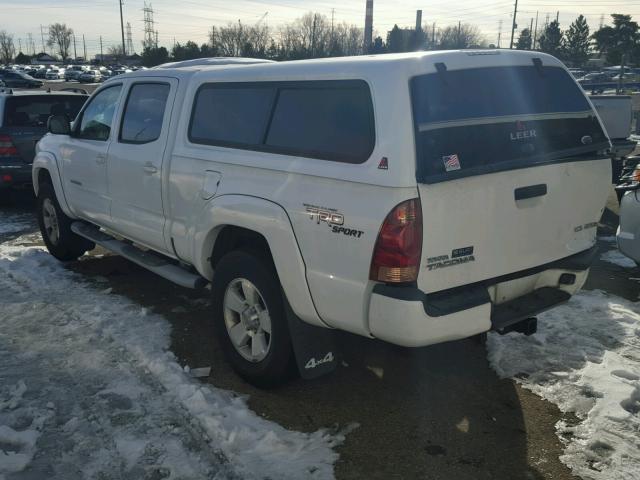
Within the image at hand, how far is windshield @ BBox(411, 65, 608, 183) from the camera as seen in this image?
2.99 meters

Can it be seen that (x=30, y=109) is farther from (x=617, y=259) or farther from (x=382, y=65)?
(x=617, y=259)

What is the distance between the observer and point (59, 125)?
602 cm

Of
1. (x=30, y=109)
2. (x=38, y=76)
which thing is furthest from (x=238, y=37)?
(x=30, y=109)

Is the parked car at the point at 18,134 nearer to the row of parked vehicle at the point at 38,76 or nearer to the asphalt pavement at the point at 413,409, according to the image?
the asphalt pavement at the point at 413,409

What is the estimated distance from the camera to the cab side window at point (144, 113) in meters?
4.80

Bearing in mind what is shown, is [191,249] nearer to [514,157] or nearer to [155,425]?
[155,425]

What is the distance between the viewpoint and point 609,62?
55344 mm

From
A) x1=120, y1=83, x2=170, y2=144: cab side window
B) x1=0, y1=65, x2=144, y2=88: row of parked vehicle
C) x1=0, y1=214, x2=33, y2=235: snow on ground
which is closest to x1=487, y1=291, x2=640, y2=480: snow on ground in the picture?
x1=120, y1=83, x2=170, y2=144: cab side window

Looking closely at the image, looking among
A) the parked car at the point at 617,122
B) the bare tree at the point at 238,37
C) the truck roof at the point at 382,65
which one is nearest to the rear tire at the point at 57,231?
the truck roof at the point at 382,65

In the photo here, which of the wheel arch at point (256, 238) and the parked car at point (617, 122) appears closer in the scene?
the wheel arch at point (256, 238)

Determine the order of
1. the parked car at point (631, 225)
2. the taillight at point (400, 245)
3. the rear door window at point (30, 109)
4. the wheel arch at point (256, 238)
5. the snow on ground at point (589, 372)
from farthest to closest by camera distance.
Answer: the rear door window at point (30, 109), the parked car at point (631, 225), the wheel arch at point (256, 238), the snow on ground at point (589, 372), the taillight at point (400, 245)

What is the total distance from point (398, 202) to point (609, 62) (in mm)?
60522

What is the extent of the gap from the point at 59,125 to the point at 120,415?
138 inches

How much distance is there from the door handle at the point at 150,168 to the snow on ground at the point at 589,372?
112 inches
